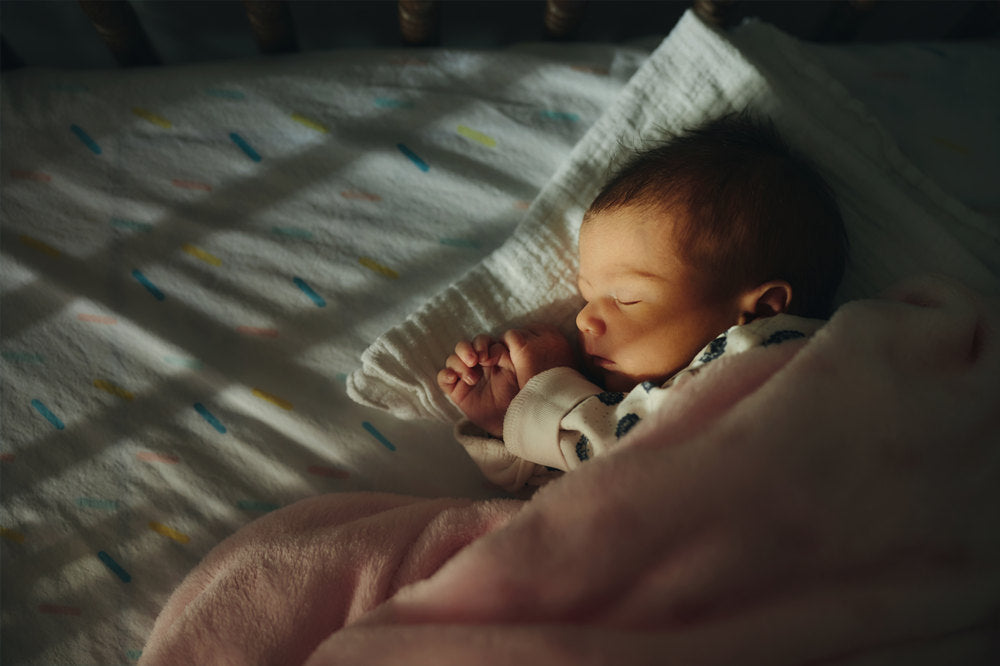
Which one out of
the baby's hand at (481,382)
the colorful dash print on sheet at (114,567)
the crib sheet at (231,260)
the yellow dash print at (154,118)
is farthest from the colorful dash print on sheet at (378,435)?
the yellow dash print at (154,118)

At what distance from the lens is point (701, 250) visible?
2.40 feet

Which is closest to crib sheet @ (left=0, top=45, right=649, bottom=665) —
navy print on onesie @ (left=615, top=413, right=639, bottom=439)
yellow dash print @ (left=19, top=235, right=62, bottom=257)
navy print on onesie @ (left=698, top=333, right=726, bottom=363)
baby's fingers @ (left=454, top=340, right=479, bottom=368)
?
yellow dash print @ (left=19, top=235, right=62, bottom=257)

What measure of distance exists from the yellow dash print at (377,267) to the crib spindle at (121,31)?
51 cm

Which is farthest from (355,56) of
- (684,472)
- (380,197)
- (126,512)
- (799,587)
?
(799,587)

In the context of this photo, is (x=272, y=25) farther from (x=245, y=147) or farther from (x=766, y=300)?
(x=766, y=300)

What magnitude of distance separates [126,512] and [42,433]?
0.52 ft

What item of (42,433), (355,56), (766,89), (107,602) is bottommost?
(107,602)

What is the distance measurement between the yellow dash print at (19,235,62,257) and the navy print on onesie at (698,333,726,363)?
89cm

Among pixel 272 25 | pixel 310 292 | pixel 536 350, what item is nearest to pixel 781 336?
pixel 536 350

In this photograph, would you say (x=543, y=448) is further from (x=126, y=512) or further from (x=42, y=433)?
(x=42, y=433)

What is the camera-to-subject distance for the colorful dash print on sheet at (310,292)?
925mm

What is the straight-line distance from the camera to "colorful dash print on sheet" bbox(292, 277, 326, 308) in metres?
0.93

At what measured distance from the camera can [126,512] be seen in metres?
0.80

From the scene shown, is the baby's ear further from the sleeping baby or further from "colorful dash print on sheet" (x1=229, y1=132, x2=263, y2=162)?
"colorful dash print on sheet" (x1=229, y1=132, x2=263, y2=162)
